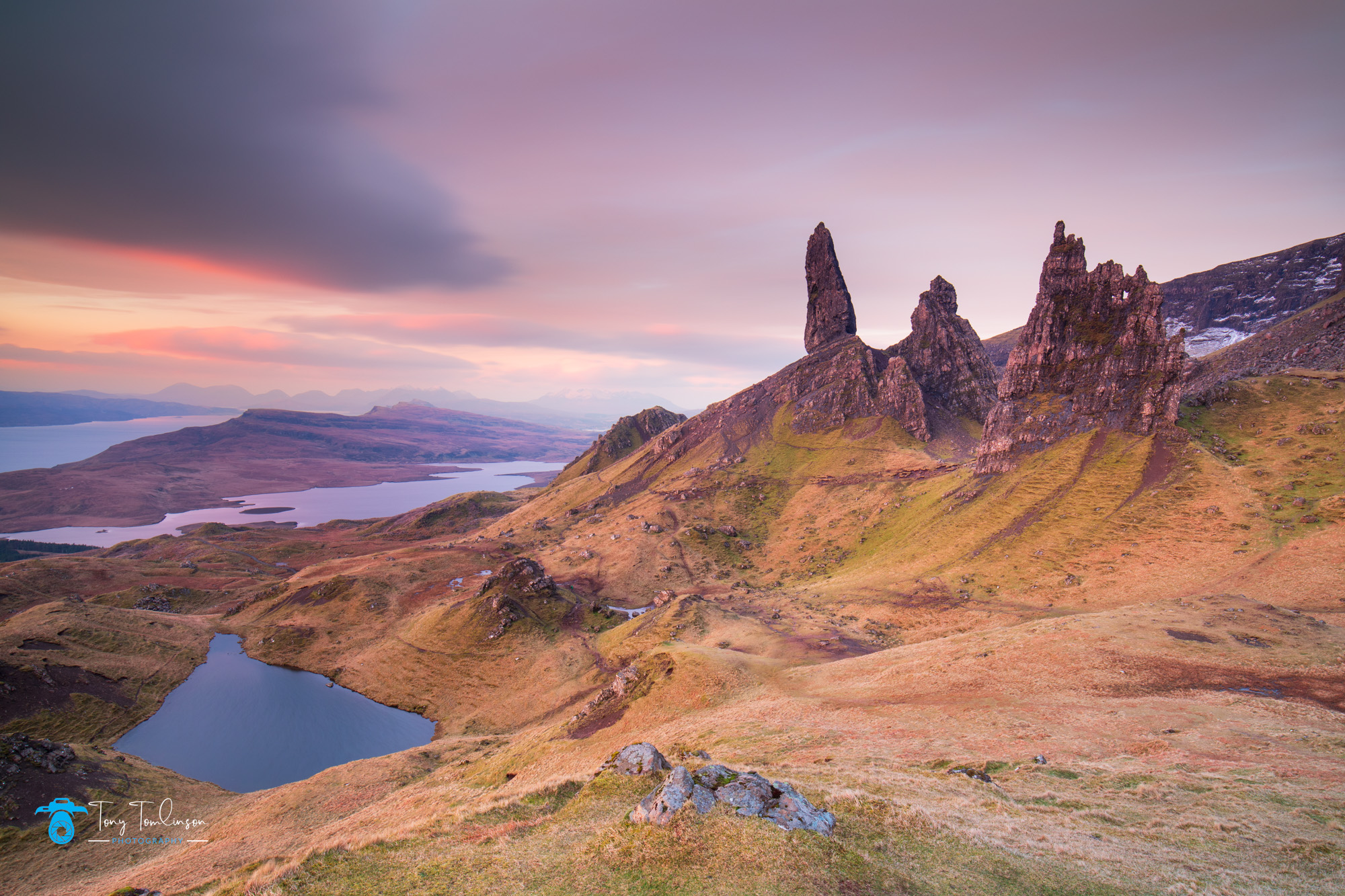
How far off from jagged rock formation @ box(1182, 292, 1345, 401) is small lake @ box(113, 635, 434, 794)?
17332 cm

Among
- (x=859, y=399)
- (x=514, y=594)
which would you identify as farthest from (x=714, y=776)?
(x=859, y=399)

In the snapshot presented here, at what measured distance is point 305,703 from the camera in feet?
272

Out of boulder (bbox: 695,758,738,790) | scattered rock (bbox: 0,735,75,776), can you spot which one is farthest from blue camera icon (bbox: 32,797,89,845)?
boulder (bbox: 695,758,738,790)

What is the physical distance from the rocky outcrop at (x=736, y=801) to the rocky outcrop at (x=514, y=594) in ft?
257

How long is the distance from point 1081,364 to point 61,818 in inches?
6216

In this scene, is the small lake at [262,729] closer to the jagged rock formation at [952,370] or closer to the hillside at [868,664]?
the hillside at [868,664]

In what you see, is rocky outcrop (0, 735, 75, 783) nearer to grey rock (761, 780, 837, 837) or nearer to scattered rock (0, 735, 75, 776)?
scattered rock (0, 735, 75, 776)

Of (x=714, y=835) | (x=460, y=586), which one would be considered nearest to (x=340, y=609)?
(x=460, y=586)

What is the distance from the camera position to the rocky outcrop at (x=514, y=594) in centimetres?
9331

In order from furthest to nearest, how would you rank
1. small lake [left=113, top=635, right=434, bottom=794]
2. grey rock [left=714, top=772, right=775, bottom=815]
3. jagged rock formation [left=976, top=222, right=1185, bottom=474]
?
1. jagged rock formation [left=976, top=222, right=1185, bottom=474]
2. small lake [left=113, top=635, right=434, bottom=794]
3. grey rock [left=714, top=772, right=775, bottom=815]

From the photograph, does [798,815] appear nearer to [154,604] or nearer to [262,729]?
[262,729]

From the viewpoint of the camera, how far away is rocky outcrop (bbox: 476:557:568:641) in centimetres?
9331

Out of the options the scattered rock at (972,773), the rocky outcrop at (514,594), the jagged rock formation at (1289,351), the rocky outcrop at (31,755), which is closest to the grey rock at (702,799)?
the scattered rock at (972,773)

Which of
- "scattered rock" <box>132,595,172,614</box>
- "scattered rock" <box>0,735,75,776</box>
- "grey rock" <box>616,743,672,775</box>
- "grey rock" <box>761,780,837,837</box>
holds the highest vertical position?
"grey rock" <box>761,780,837,837</box>
